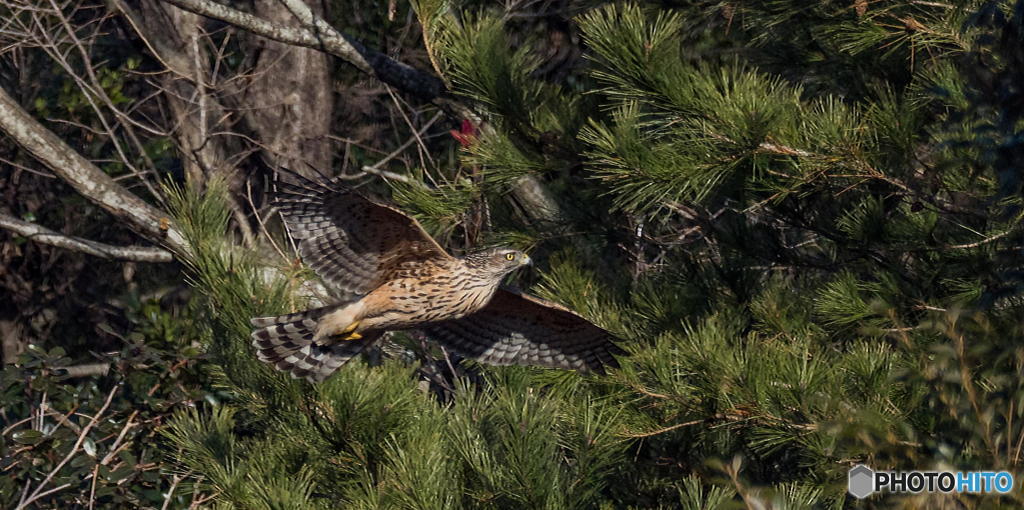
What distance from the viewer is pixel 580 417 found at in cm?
319

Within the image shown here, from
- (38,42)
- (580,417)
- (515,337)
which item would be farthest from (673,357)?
(38,42)

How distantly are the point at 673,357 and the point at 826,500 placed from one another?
0.57 metres

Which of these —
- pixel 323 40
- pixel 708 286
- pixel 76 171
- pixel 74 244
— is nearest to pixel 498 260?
pixel 708 286

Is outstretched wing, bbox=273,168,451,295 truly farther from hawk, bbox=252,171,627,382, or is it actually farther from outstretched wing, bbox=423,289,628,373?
outstretched wing, bbox=423,289,628,373

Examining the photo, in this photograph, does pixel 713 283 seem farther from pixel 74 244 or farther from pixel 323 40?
pixel 74 244

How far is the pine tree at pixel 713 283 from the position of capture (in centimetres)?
258

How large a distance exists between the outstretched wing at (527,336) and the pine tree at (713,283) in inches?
6.5

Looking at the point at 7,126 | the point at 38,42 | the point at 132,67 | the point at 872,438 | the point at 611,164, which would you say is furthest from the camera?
→ the point at 132,67

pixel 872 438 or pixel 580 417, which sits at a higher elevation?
pixel 872 438

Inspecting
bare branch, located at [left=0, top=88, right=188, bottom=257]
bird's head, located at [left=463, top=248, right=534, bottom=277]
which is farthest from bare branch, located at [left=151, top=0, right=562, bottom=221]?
bare branch, located at [left=0, top=88, right=188, bottom=257]

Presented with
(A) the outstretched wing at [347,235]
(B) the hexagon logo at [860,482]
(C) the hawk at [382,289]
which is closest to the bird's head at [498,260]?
(C) the hawk at [382,289]

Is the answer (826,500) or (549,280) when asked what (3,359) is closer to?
(549,280)

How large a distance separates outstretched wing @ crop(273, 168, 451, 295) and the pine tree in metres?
0.12

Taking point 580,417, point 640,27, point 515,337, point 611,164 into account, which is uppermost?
point 640,27
